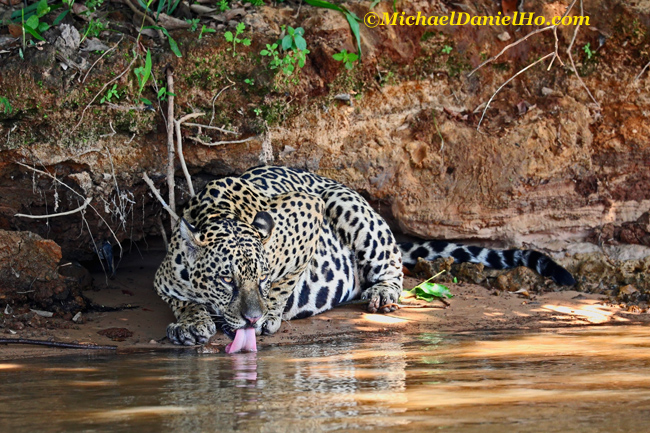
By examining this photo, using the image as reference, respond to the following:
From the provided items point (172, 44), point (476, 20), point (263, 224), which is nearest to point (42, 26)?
point (172, 44)

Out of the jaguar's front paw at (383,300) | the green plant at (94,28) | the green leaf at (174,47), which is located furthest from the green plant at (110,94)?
the jaguar's front paw at (383,300)

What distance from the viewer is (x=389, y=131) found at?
7852mm

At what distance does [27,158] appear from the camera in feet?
22.3

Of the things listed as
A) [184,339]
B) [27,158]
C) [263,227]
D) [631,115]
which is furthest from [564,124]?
[27,158]

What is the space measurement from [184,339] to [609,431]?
12.4 ft

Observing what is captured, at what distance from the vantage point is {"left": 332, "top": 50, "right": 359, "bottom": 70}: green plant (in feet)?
24.1

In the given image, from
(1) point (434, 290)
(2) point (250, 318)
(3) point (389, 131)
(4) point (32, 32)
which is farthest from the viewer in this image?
(3) point (389, 131)

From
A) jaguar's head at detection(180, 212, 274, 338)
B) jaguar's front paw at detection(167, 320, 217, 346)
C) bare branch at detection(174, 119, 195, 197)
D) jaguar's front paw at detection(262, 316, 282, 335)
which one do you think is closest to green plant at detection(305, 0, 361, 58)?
bare branch at detection(174, 119, 195, 197)

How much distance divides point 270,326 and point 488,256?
2.76 metres

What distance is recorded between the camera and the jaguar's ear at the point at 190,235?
5750mm

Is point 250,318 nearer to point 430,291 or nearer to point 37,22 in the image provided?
point 430,291

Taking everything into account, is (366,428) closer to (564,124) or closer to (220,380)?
(220,380)

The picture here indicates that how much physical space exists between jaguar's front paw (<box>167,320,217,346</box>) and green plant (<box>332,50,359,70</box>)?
3.10m

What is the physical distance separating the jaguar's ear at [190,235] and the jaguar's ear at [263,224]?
19.7 inches
